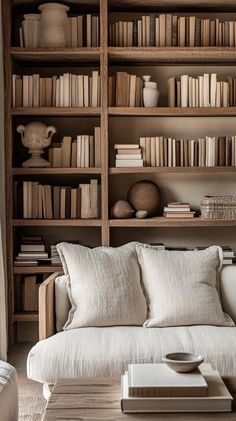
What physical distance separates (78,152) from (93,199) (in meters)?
0.35

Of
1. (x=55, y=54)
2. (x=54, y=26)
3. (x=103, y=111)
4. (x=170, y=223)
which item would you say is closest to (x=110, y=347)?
(x=170, y=223)

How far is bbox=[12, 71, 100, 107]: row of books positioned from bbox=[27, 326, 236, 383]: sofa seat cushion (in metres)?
1.94

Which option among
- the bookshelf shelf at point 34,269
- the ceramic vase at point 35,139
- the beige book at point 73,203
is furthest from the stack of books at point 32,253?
the ceramic vase at point 35,139

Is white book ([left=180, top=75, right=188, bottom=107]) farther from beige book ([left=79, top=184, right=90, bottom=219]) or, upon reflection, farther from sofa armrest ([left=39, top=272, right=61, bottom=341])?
sofa armrest ([left=39, top=272, right=61, bottom=341])

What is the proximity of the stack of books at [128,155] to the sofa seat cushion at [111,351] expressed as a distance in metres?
1.65

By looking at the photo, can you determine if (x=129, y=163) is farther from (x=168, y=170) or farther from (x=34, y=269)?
(x=34, y=269)

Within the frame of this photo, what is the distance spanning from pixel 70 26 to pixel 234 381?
3.05m

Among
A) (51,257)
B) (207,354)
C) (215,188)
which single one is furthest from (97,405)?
(215,188)

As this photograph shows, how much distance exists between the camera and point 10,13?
4773 millimetres

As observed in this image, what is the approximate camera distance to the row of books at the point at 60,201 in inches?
189

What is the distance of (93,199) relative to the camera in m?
4.79

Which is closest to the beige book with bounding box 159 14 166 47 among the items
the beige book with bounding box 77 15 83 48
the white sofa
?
the beige book with bounding box 77 15 83 48

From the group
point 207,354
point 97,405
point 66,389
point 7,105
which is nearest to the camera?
point 97,405

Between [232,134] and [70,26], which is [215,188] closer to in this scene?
[232,134]
